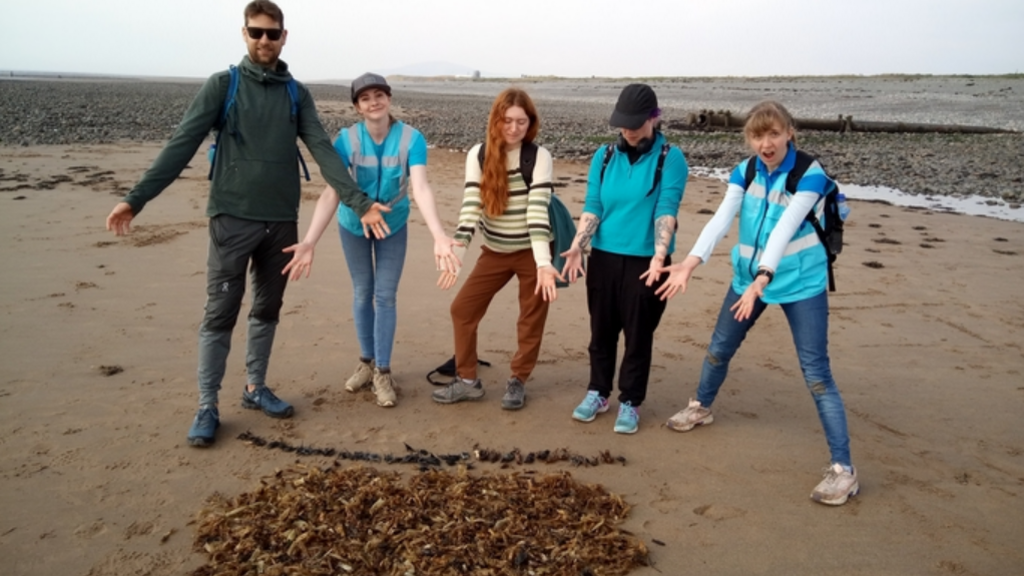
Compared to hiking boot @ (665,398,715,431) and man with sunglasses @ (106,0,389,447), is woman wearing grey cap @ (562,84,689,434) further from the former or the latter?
man with sunglasses @ (106,0,389,447)

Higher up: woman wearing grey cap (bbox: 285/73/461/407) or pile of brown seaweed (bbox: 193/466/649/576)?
woman wearing grey cap (bbox: 285/73/461/407)

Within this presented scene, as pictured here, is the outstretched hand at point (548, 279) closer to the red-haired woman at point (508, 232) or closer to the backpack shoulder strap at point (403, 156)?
the red-haired woman at point (508, 232)

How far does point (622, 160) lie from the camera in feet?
13.6

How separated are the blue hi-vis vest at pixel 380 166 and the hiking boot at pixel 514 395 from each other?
4.06ft

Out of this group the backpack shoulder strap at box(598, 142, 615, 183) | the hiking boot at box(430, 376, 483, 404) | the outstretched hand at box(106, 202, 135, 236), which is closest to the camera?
the outstretched hand at box(106, 202, 135, 236)

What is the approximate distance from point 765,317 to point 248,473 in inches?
182

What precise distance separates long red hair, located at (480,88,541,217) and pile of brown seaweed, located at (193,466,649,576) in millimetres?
1593

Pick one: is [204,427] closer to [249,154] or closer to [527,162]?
[249,154]

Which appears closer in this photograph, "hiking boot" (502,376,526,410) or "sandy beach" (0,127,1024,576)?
"sandy beach" (0,127,1024,576)

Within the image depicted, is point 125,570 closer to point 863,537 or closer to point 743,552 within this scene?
point 743,552

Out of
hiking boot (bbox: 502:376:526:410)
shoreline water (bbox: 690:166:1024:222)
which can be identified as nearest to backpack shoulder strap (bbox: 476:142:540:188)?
hiking boot (bbox: 502:376:526:410)

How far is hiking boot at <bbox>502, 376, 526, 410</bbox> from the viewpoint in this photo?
465 cm

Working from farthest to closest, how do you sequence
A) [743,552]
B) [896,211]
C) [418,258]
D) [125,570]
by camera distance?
[896,211]
[418,258]
[743,552]
[125,570]

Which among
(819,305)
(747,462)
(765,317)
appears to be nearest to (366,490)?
(747,462)
